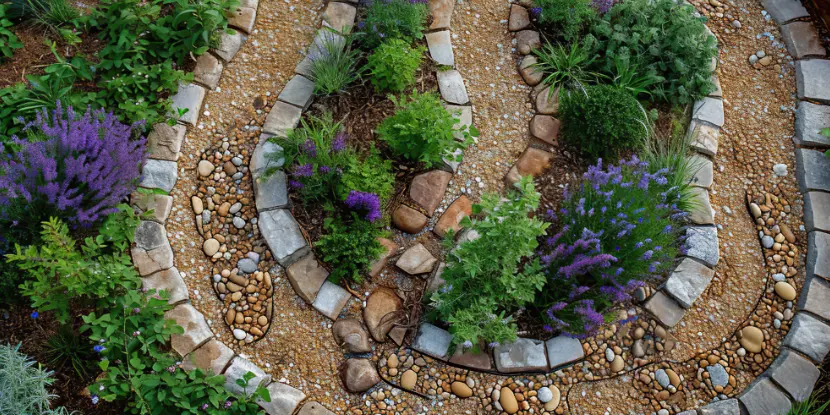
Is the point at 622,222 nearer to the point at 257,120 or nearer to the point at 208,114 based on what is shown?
the point at 257,120

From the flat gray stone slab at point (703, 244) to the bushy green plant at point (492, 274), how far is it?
3.82 feet

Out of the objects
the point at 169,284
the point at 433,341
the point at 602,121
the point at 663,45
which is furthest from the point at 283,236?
the point at 663,45

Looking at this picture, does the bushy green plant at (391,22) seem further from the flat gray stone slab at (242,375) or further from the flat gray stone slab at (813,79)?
the flat gray stone slab at (813,79)

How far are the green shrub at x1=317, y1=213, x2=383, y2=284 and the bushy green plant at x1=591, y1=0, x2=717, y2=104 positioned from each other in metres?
2.07

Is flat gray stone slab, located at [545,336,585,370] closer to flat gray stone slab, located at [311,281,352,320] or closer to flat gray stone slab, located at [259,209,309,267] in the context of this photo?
flat gray stone slab, located at [311,281,352,320]

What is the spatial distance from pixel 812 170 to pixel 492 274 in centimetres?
255

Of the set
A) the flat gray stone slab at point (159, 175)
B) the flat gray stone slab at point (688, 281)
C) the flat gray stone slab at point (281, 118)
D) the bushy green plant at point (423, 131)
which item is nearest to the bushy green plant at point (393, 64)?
the bushy green plant at point (423, 131)

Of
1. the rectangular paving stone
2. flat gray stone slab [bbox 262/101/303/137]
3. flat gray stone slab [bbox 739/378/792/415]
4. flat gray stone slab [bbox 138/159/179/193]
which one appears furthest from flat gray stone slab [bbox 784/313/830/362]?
flat gray stone slab [bbox 138/159/179/193]

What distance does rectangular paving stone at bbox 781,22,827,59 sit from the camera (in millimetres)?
5082

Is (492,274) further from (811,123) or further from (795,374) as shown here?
(811,123)

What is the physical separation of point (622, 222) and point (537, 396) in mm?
1091

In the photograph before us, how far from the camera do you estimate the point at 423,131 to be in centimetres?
398

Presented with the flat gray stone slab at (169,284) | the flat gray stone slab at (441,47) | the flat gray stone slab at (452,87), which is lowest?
the flat gray stone slab at (169,284)

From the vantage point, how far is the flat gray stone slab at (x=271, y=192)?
4.10 meters
